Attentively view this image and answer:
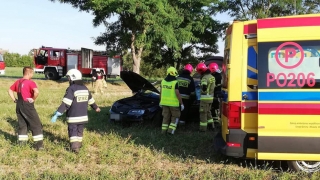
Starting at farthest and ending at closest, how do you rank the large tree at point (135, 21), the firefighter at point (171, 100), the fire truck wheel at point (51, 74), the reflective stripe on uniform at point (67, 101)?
the fire truck wheel at point (51, 74) → the large tree at point (135, 21) → the firefighter at point (171, 100) → the reflective stripe on uniform at point (67, 101)

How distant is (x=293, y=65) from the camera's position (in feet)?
14.9

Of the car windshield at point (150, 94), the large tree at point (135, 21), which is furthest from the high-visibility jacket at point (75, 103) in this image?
the large tree at point (135, 21)

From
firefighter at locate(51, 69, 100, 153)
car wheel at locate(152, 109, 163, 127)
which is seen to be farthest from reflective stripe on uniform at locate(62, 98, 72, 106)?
car wheel at locate(152, 109, 163, 127)

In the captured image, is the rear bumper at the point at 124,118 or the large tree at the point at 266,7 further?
the large tree at the point at 266,7

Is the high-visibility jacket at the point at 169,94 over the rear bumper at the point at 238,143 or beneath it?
over

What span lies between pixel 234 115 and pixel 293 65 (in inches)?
39.6

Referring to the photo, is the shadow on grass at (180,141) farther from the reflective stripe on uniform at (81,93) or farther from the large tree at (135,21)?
the large tree at (135,21)

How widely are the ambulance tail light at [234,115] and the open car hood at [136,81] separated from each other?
435 centimetres

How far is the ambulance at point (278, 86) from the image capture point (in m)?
4.52

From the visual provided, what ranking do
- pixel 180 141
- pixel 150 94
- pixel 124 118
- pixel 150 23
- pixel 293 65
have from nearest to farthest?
1. pixel 293 65
2. pixel 180 141
3. pixel 124 118
4. pixel 150 94
5. pixel 150 23

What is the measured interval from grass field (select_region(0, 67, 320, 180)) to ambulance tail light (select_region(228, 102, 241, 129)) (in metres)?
0.71

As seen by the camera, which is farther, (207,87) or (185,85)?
(185,85)

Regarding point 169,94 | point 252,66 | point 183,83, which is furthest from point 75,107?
point 252,66

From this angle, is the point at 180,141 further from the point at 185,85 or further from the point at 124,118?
the point at 124,118
